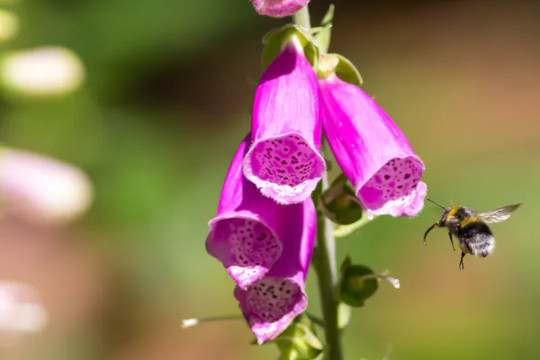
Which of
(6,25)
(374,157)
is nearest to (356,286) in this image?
(374,157)

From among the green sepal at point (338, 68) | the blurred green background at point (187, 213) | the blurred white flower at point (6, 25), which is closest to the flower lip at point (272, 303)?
the green sepal at point (338, 68)

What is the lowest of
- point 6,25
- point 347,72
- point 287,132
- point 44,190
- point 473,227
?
point 473,227

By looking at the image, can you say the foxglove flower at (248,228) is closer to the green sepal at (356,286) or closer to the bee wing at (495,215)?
the green sepal at (356,286)

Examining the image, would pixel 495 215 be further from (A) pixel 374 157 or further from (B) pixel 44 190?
(B) pixel 44 190

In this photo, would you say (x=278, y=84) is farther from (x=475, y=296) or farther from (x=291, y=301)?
(x=475, y=296)

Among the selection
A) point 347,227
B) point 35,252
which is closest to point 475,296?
point 35,252

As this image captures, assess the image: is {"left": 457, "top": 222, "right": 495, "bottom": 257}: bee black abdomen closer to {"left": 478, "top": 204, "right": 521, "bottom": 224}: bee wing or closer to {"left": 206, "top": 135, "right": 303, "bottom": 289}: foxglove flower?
{"left": 478, "top": 204, "right": 521, "bottom": 224}: bee wing
